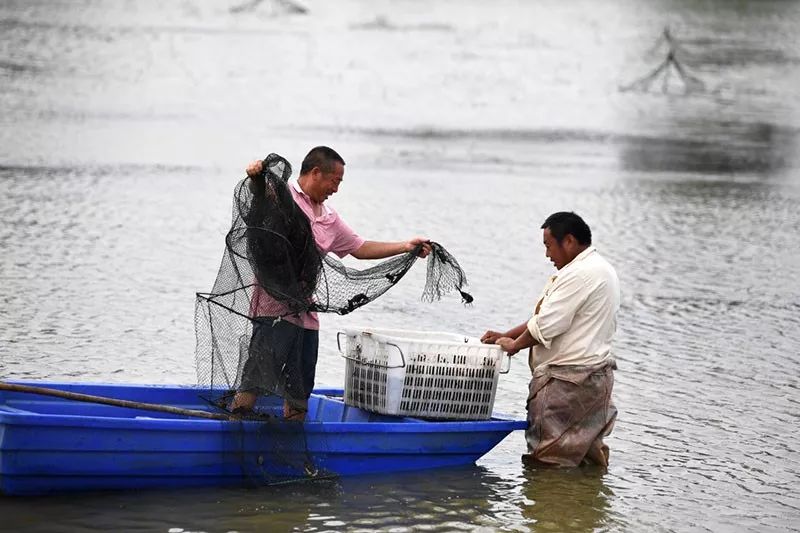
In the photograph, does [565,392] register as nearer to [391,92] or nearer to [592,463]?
[592,463]

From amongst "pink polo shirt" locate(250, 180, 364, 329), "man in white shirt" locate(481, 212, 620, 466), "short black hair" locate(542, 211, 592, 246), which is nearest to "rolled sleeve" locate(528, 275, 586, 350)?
"man in white shirt" locate(481, 212, 620, 466)

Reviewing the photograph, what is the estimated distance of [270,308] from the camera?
823cm

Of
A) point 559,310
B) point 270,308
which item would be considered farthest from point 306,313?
point 559,310

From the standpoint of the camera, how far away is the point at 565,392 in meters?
8.66

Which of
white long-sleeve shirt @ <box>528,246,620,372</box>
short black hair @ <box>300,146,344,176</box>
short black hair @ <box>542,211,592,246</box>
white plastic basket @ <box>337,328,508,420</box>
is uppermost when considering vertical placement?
short black hair @ <box>300,146,344,176</box>

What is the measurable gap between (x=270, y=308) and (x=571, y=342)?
1.74m

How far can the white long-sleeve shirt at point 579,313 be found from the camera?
28.1 ft

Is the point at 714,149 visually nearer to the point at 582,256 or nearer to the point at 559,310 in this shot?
the point at 582,256

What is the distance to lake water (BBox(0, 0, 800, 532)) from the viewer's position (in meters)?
8.58

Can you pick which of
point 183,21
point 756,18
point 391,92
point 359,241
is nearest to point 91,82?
point 391,92

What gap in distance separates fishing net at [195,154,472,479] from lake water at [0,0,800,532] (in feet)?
1.46

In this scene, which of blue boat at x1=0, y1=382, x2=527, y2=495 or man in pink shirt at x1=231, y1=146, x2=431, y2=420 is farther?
man in pink shirt at x1=231, y1=146, x2=431, y2=420

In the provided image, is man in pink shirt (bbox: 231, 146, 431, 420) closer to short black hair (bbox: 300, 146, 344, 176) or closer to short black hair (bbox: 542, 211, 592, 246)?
short black hair (bbox: 300, 146, 344, 176)

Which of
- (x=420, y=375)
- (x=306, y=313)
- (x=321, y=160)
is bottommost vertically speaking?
(x=420, y=375)
